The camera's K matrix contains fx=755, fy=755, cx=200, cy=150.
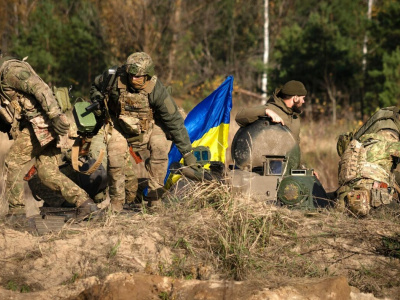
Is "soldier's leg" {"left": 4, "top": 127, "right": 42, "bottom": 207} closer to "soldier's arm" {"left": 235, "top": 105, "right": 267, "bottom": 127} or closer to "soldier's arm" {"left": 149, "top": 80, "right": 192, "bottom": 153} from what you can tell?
"soldier's arm" {"left": 149, "top": 80, "right": 192, "bottom": 153}

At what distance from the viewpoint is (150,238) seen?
6750 millimetres

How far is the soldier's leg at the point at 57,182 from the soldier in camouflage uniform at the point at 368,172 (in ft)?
9.13

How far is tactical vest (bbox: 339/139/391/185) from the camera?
25.8 feet

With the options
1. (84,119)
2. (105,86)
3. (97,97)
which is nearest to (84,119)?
(84,119)

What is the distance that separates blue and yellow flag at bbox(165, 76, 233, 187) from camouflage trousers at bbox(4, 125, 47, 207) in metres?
2.97

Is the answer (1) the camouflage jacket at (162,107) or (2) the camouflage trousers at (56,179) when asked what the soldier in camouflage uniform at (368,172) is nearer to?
(1) the camouflage jacket at (162,107)

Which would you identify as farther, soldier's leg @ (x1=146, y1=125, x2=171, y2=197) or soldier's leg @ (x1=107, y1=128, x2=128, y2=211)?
soldier's leg @ (x1=146, y1=125, x2=171, y2=197)

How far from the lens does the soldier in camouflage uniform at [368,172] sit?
7590mm

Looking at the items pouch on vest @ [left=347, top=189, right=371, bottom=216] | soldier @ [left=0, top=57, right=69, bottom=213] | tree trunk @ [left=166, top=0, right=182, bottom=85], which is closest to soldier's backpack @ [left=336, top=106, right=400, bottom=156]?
pouch on vest @ [left=347, top=189, right=371, bottom=216]

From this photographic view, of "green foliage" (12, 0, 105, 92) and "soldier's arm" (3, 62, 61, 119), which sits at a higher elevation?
"green foliage" (12, 0, 105, 92)

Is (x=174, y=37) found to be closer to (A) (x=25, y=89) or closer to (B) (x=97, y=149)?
(B) (x=97, y=149)

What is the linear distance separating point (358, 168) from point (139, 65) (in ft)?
8.27

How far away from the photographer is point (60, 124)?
7926mm

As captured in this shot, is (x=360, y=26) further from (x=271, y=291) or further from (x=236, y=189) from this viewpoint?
(x=271, y=291)
